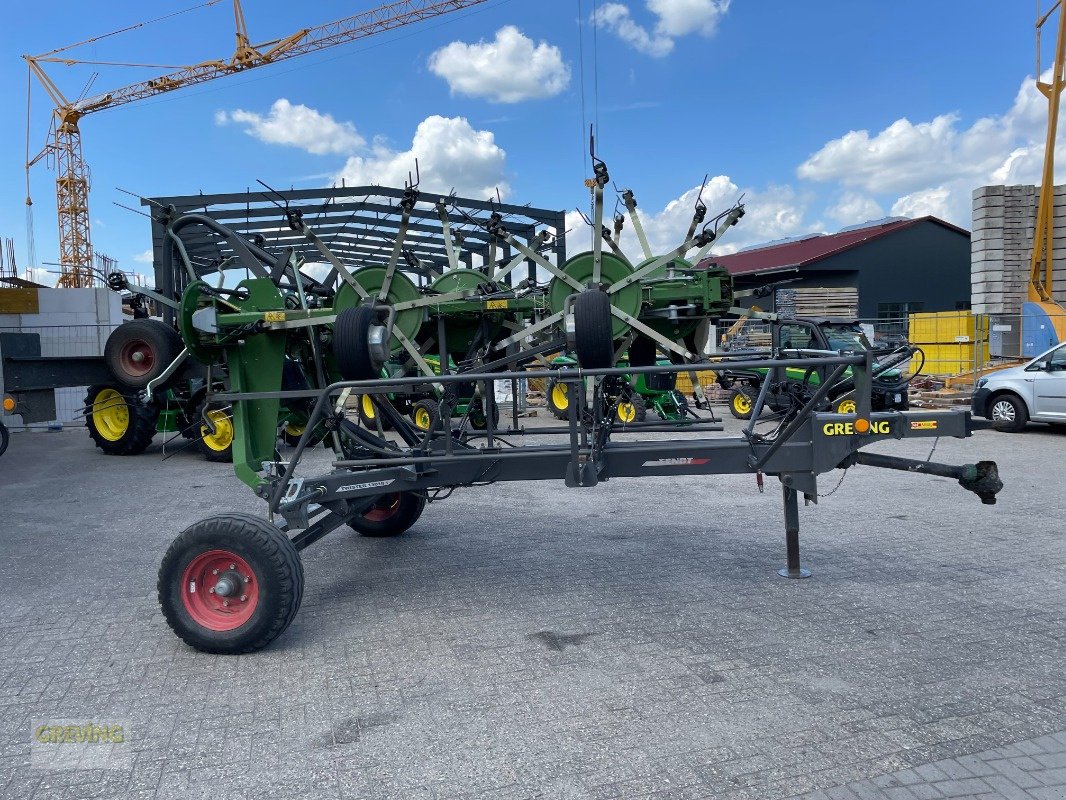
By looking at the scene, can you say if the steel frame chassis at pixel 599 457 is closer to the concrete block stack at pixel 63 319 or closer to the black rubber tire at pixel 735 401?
the black rubber tire at pixel 735 401

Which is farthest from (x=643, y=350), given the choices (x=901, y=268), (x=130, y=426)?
(x=901, y=268)

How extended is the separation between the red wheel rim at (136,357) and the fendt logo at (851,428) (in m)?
5.18

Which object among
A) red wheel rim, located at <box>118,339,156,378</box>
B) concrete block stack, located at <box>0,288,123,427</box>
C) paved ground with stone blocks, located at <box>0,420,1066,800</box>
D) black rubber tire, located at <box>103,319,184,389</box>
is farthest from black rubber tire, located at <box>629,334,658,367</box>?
concrete block stack, located at <box>0,288,123,427</box>

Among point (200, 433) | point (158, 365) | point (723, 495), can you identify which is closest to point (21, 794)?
point (158, 365)

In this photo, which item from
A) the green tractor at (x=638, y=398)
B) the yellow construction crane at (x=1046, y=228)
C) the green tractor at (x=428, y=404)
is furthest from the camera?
the yellow construction crane at (x=1046, y=228)

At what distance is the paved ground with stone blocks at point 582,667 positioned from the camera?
3025 mm

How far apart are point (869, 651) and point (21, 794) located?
3.90m

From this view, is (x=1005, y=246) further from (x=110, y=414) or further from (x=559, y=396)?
(x=110, y=414)

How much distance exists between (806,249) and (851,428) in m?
35.0

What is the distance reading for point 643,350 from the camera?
7.78 meters

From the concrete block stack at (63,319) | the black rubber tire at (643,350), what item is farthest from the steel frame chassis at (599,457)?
the concrete block stack at (63,319)

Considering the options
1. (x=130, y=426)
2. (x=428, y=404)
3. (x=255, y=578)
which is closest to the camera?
(x=255, y=578)

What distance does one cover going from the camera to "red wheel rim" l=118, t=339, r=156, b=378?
20.7 ft

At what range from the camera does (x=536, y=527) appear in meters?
6.93
